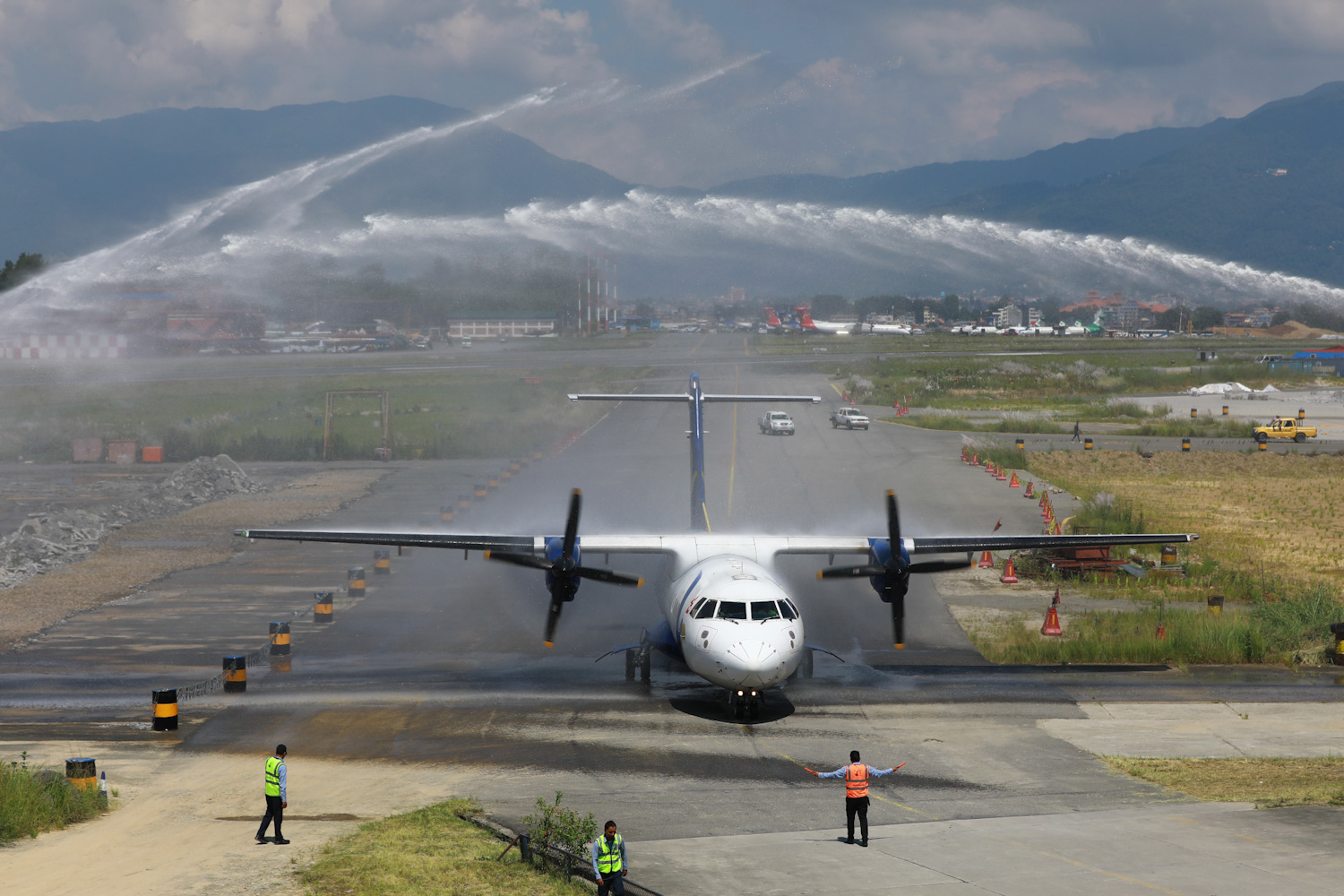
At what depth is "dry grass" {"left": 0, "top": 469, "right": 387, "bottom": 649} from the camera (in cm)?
3309

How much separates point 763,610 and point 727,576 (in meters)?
1.62

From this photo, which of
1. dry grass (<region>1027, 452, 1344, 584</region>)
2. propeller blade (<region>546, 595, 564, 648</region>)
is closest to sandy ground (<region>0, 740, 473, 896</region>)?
propeller blade (<region>546, 595, 564, 648</region>)

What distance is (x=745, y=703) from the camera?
76.8 feet

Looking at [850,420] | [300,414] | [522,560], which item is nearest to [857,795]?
[522,560]

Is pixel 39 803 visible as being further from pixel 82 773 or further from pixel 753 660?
pixel 753 660

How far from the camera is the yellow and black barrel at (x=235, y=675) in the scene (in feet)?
81.8

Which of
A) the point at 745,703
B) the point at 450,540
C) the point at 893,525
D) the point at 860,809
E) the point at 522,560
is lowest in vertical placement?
the point at 745,703

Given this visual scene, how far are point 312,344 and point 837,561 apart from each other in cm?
10644

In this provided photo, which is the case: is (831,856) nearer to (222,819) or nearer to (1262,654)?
(222,819)

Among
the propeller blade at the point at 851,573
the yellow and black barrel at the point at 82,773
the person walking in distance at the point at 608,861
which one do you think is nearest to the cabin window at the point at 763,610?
the propeller blade at the point at 851,573

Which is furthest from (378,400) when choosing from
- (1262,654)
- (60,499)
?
(1262,654)

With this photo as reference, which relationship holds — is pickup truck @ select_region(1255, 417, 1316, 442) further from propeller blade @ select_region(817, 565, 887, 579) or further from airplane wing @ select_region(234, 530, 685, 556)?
airplane wing @ select_region(234, 530, 685, 556)

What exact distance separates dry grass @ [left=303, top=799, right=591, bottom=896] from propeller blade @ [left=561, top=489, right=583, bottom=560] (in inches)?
321

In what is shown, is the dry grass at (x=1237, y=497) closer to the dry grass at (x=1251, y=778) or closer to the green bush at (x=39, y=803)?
the dry grass at (x=1251, y=778)
